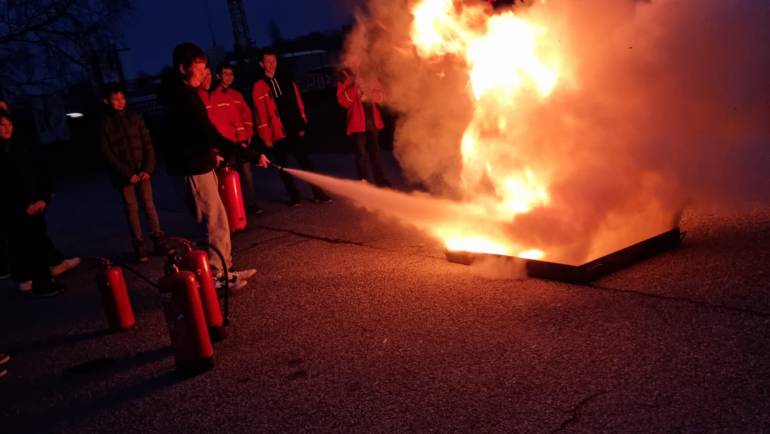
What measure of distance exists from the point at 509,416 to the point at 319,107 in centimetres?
2667

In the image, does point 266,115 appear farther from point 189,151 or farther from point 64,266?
point 189,151

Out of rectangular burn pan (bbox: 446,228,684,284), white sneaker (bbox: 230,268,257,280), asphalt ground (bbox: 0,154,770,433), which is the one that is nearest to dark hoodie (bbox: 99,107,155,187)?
asphalt ground (bbox: 0,154,770,433)

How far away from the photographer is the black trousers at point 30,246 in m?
7.03

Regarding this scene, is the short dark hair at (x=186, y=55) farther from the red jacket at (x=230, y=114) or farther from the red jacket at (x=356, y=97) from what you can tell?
the red jacket at (x=356, y=97)

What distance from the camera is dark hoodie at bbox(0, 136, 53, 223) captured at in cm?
685

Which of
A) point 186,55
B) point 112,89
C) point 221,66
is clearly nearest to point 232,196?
point 112,89

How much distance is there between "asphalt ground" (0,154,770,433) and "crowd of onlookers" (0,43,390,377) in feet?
2.38

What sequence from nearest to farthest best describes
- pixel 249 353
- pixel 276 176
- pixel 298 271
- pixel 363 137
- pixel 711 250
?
pixel 249 353 → pixel 711 250 → pixel 298 271 → pixel 363 137 → pixel 276 176

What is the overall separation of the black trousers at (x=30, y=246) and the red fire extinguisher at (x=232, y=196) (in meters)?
2.09

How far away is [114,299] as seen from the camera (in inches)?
215

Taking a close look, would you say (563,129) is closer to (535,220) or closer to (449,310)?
(535,220)

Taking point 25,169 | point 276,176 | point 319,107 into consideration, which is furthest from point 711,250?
point 319,107

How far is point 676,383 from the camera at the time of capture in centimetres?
341

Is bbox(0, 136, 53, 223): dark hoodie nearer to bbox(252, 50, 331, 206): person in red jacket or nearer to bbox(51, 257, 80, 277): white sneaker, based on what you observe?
bbox(51, 257, 80, 277): white sneaker
